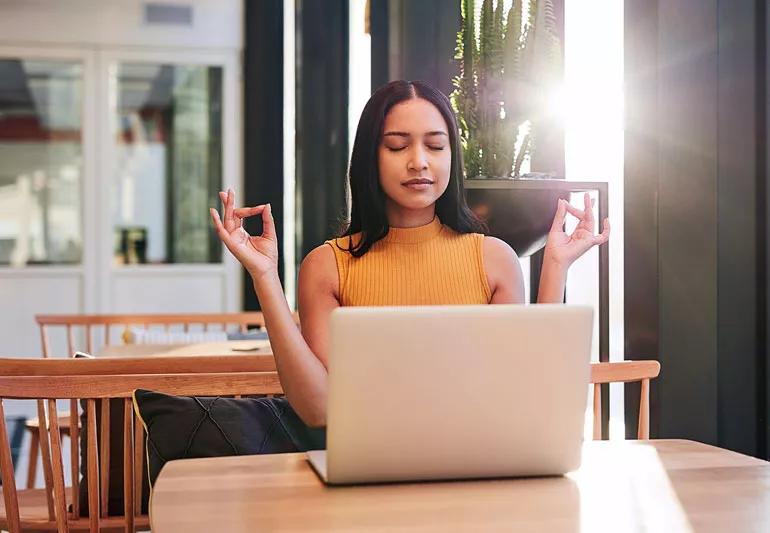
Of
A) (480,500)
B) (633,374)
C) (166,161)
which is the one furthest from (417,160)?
(166,161)

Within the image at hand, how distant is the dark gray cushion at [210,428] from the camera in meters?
1.61

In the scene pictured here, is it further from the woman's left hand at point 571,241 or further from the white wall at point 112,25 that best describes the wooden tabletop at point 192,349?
the white wall at point 112,25

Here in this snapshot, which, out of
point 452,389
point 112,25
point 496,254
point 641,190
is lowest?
point 452,389

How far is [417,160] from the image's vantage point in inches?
60.2

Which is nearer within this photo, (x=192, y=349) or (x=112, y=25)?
(x=192, y=349)

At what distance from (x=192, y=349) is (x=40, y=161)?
12.8 ft

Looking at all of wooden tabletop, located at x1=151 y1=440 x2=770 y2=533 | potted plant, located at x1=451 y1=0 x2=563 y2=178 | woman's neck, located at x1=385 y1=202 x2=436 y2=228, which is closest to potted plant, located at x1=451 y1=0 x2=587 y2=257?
potted plant, located at x1=451 y1=0 x2=563 y2=178

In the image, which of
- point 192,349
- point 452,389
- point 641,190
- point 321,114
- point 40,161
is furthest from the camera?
point 40,161

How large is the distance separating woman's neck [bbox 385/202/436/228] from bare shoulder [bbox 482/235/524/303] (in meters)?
0.11

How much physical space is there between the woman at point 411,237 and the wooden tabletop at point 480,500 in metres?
0.34

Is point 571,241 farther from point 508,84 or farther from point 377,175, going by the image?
point 508,84

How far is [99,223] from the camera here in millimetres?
6547

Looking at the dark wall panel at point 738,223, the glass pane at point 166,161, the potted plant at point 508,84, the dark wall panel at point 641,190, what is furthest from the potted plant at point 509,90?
Result: the glass pane at point 166,161

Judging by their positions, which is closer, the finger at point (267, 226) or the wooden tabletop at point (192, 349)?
the finger at point (267, 226)
